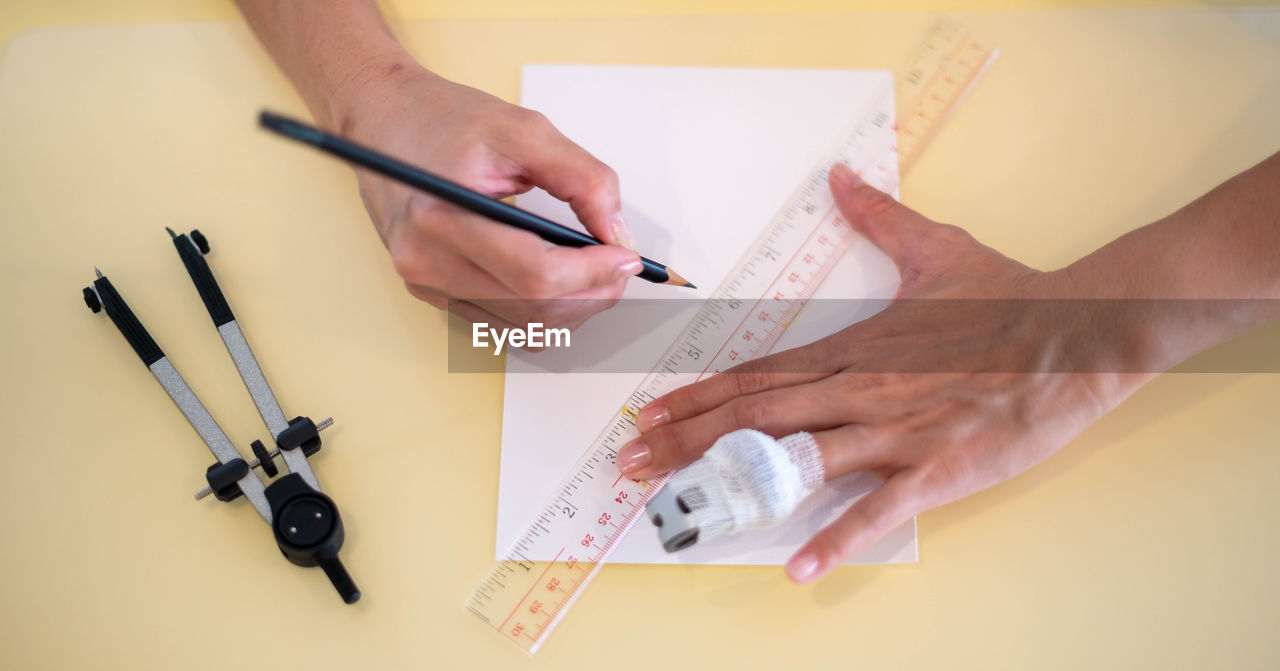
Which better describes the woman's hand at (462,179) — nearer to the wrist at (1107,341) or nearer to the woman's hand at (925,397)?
the woman's hand at (925,397)

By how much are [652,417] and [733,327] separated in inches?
8.1

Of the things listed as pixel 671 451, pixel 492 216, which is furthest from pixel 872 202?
pixel 492 216

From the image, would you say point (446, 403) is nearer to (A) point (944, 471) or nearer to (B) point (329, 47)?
(B) point (329, 47)

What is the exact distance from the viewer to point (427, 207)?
3.20 feet

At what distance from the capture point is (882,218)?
127 centimetres

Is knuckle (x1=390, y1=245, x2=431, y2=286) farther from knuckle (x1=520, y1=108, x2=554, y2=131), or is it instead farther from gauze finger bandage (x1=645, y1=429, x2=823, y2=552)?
gauze finger bandage (x1=645, y1=429, x2=823, y2=552)

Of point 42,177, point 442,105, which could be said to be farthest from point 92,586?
point 442,105

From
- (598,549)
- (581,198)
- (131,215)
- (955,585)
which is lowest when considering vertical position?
(598,549)

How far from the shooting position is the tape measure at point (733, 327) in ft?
3.63

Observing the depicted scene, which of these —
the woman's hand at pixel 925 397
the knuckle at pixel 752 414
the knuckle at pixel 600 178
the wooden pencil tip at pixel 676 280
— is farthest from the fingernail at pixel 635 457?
the knuckle at pixel 600 178

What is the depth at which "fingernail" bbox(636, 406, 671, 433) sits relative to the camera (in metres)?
1.15

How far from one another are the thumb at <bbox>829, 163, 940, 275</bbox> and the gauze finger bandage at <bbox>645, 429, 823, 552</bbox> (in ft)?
1.39

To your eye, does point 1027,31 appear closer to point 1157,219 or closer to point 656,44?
point 1157,219

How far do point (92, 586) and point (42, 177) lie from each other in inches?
28.0
